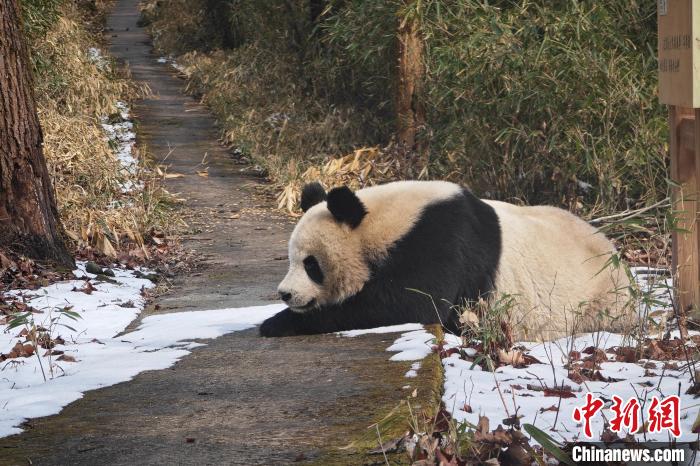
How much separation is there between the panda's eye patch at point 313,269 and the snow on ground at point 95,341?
0.68 m

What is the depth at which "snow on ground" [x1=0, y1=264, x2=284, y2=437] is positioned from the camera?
3883 mm

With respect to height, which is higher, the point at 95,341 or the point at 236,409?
the point at 236,409

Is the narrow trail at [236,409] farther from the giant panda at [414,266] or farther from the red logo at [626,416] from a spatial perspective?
the red logo at [626,416]

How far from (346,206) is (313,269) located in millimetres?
370

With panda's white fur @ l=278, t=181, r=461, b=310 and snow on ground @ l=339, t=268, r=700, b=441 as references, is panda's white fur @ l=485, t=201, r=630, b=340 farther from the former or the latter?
snow on ground @ l=339, t=268, r=700, b=441

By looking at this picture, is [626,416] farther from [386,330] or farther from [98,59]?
[98,59]

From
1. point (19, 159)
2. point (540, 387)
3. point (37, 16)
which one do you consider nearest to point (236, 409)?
point (540, 387)

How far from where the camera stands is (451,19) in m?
10.0

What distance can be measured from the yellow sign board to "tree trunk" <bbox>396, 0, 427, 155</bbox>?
594cm

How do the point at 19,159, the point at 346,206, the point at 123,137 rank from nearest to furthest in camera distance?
the point at 346,206, the point at 19,159, the point at 123,137

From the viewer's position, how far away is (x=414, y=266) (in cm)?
464

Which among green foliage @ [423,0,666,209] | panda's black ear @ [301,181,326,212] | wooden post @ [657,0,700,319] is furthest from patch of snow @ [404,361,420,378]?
green foliage @ [423,0,666,209]

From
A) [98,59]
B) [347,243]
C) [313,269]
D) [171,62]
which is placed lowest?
[313,269]

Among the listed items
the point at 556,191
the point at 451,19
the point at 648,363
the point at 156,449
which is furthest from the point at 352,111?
the point at 156,449
